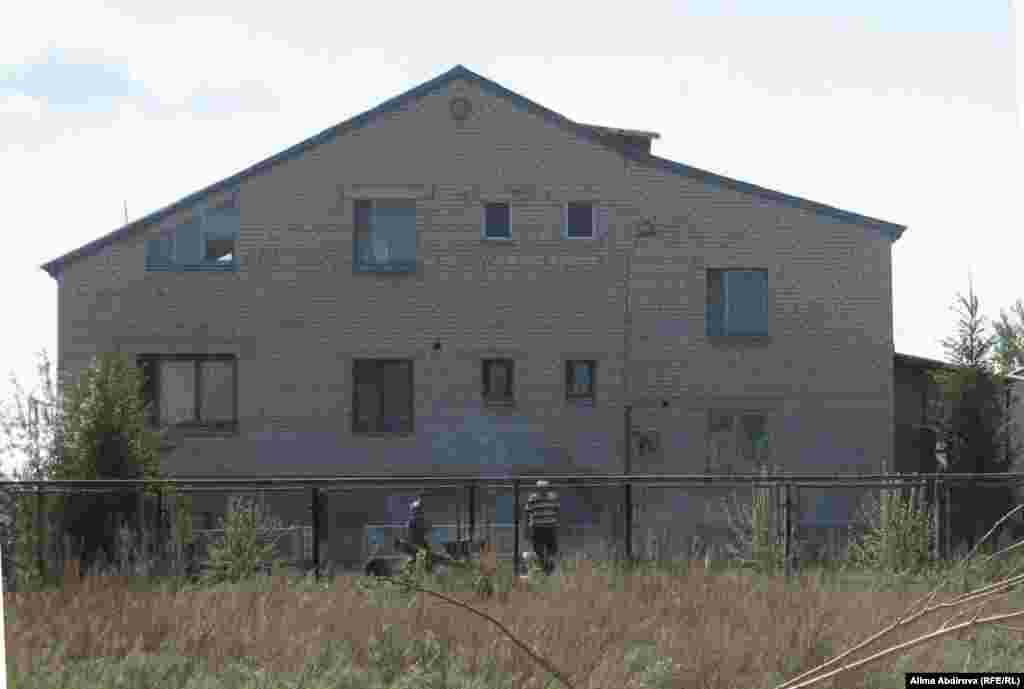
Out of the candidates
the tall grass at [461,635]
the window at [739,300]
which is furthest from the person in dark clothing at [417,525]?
the window at [739,300]

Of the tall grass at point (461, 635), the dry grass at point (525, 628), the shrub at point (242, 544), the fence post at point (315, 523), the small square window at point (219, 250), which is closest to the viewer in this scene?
the tall grass at point (461, 635)

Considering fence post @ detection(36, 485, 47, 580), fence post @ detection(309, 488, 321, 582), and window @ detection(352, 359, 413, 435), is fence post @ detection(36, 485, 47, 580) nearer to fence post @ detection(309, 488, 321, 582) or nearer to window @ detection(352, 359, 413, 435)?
fence post @ detection(309, 488, 321, 582)

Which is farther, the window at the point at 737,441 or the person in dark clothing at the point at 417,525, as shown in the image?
the window at the point at 737,441

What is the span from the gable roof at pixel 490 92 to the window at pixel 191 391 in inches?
118

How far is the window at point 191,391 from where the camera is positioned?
31109 mm

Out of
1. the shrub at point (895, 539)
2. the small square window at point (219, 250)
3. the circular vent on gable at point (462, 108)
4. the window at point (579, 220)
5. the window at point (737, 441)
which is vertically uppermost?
the circular vent on gable at point (462, 108)

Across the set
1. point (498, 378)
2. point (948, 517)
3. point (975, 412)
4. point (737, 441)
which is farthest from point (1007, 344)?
point (948, 517)

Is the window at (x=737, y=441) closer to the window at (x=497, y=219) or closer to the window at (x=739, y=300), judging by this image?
the window at (x=739, y=300)

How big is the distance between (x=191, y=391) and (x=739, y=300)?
13.1 metres

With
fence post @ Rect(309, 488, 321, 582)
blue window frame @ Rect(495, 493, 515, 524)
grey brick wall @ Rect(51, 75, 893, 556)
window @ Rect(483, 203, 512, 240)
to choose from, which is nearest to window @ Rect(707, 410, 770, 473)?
grey brick wall @ Rect(51, 75, 893, 556)

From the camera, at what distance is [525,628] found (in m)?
11.1

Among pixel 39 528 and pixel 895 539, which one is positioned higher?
pixel 39 528

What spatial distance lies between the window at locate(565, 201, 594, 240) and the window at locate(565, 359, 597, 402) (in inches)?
118

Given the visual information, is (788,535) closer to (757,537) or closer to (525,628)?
(757,537)
